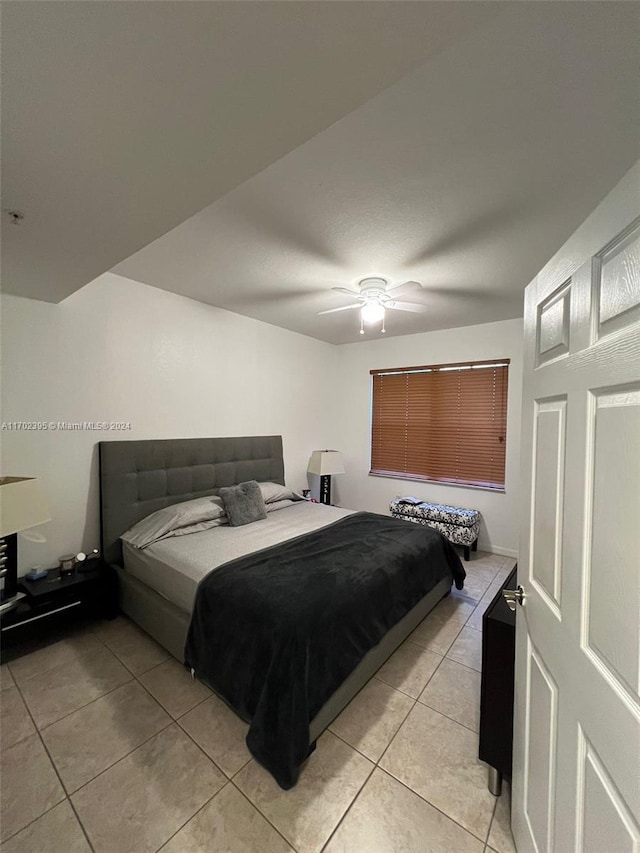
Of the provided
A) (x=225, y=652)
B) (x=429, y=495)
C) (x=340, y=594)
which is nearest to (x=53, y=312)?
(x=225, y=652)

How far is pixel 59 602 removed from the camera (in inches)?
84.7


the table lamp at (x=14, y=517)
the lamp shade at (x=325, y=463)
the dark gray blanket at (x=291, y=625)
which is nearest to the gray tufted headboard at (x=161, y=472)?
A: the table lamp at (x=14, y=517)

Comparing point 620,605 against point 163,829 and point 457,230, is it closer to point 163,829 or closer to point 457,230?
point 163,829

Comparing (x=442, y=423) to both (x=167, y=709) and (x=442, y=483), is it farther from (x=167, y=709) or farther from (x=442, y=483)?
(x=167, y=709)

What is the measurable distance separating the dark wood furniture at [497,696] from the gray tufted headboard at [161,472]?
8.56ft

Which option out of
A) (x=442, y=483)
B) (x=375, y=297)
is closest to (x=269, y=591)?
(x=375, y=297)

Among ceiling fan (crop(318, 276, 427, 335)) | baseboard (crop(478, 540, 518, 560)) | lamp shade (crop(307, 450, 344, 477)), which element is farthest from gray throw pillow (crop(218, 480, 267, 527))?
baseboard (crop(478, 540, 518, 560))

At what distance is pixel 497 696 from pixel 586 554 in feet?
3.32

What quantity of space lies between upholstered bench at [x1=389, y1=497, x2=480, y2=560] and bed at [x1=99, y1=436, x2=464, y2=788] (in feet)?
2.64

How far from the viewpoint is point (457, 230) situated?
1.91 metres

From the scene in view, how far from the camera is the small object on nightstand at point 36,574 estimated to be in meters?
2.22

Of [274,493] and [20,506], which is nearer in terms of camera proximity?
[20,506]

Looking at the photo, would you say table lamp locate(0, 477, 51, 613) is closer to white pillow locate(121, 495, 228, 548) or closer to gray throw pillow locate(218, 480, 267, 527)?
white pillow locate(121, 495, 228, 548)

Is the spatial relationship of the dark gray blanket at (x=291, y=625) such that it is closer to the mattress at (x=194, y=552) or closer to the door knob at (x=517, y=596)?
the mattress at (x=194, y=552)
